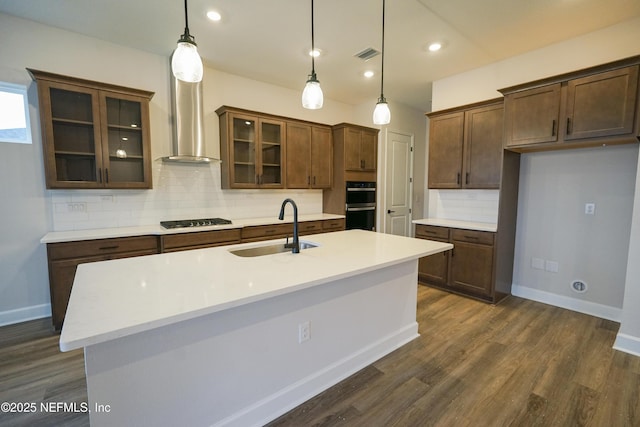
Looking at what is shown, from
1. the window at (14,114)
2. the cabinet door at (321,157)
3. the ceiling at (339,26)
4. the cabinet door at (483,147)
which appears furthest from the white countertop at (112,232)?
the cabinet door at (483,147)

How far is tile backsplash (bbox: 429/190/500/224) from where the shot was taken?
141 inches

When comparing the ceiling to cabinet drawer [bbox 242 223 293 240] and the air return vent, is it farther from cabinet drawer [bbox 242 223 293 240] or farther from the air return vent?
cabinet drawer [bbox 242 223 293 240]

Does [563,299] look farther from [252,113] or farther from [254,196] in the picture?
[252,113]

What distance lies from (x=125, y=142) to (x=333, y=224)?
111 inches

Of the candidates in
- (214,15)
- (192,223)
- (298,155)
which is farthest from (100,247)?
(298,155)

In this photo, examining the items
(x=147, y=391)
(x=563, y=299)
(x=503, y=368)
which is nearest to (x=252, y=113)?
(x=147, y=391)

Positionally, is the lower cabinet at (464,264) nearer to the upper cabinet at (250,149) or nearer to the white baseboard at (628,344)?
the white baseboard at (628,344)

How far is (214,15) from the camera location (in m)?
2.50

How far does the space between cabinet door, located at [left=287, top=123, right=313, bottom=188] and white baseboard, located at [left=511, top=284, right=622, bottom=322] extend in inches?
123

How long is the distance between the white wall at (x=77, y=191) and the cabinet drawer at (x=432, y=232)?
2.52 meters

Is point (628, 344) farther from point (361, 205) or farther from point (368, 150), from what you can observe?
point (368, 150)

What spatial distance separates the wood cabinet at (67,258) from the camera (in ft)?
8.13

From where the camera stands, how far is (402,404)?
69.0 inches

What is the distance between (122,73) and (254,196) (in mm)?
2049
